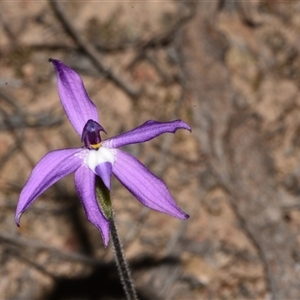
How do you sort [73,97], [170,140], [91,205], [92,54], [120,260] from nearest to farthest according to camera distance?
[91,205]
[73,97]
[120,260]
[170,140]
[92,54]

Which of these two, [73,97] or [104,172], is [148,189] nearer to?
[104,172]

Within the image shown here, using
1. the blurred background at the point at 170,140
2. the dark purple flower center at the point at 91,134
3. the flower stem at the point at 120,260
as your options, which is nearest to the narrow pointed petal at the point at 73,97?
the dark purple flower center at the point at 91,134

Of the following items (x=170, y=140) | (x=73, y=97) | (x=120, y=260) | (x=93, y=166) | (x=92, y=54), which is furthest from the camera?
(x=92, y=54)

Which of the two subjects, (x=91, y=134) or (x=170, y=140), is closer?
(x=91, y=134)

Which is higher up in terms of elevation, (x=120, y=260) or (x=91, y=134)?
(x=91, y=134)

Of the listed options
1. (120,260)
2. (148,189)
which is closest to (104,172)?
(148,189)

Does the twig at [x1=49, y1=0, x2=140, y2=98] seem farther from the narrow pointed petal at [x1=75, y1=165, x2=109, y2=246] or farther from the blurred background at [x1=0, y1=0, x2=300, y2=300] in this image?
the narrow pointed petal at [x1=75, y1=165, x2=109, y2=246]

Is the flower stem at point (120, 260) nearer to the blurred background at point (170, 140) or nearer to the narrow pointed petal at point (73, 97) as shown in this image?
the narrow pointed petal at point (73, 97)

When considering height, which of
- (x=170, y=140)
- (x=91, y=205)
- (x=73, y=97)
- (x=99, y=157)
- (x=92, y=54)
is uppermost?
(x=92, y=54)

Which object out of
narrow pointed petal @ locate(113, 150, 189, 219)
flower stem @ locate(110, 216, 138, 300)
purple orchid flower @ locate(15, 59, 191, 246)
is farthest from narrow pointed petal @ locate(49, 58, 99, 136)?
flower stem @ locate(110, 216, 138, 300)
